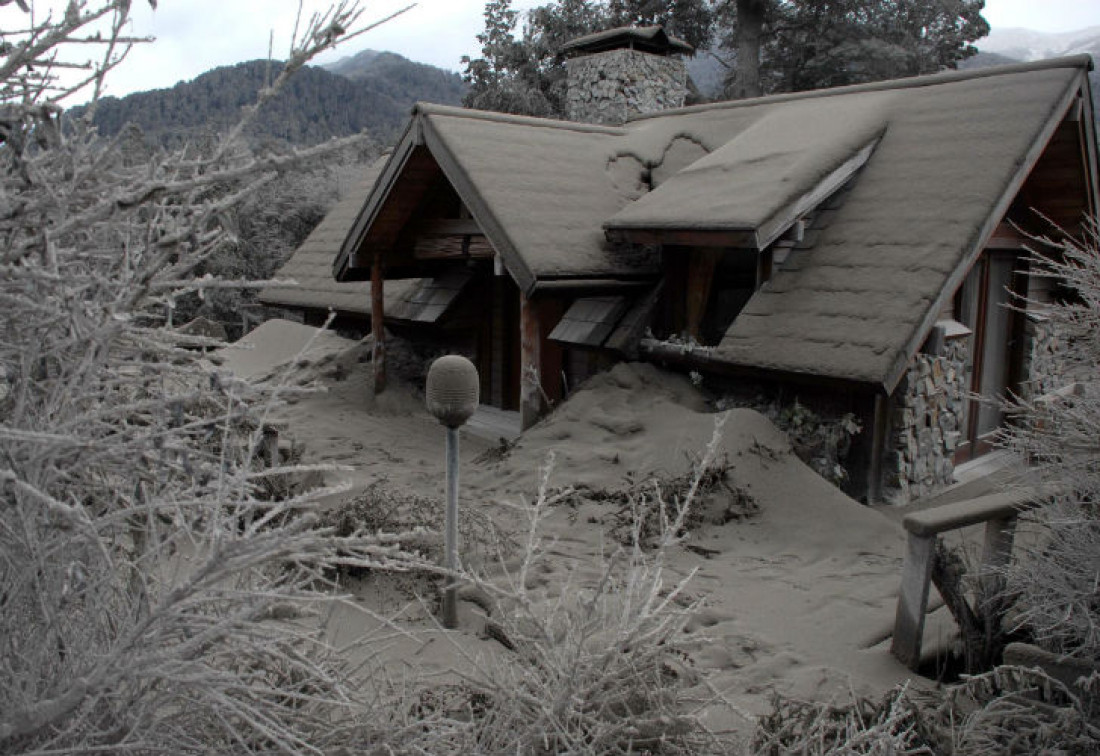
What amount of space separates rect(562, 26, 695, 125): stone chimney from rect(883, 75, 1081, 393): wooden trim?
867 centimetres

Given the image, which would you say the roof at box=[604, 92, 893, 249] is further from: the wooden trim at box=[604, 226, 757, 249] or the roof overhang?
the roof overhang

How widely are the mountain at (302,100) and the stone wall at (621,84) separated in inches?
172

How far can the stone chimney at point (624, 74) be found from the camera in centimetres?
1652

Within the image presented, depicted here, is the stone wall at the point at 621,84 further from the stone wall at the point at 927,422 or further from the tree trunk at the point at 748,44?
the tree trunk at the point at 748,44

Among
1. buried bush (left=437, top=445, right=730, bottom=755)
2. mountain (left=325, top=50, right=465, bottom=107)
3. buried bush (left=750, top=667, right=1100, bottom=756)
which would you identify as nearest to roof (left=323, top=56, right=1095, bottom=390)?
buried bush (left=750, top=667, right=1100, bottom=756)

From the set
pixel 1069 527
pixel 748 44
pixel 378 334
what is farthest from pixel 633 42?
pixel 748 44

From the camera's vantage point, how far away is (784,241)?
8.70 meters

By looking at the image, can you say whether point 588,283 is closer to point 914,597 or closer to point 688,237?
point 688,237

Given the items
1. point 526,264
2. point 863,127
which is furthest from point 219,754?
point 863,127

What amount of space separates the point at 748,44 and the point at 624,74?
49.4ft

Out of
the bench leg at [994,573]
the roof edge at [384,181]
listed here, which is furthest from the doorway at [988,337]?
the roof edge at [384,181]

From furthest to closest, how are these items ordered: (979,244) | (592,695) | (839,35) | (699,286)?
(839,35), (699,286), (979,244), (592,695)

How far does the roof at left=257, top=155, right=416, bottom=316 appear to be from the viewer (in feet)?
41.8

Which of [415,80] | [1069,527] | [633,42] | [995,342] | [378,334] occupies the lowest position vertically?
[1069,527]
